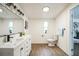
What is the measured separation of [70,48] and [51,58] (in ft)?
10.7

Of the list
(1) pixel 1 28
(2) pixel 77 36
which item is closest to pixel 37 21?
(2) pixel 77 36

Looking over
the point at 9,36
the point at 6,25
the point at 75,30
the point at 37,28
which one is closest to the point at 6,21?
the point at 6,25

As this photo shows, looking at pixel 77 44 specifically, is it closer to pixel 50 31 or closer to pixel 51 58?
pixel 50 31

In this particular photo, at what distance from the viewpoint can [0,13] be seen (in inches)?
94.0

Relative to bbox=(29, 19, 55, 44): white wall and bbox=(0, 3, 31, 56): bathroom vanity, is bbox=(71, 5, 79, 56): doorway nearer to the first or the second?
bbox=(0, 3, 31, 56): bathroom vanity

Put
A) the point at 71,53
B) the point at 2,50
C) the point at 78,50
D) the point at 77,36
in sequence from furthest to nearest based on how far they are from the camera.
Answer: the point at 77,36
the point at 78,50
the point at 71,53
the point at 2,50

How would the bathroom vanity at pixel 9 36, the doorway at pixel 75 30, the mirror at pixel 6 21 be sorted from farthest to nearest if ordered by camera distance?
the doorway at pixel 75 30
the mirror at pixel 6 21
the bathroom vanity at pixel 9 36

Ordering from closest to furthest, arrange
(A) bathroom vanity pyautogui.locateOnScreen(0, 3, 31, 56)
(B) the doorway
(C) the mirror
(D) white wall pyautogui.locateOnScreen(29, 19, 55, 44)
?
(A) bathroom vanity pyautogui.locateOnScreen(0, 3, 31, 56), (C) the mirror, (B) the doorway, (D) white wall pyautogui.locateOnScreen(29, 19, 55, 44)

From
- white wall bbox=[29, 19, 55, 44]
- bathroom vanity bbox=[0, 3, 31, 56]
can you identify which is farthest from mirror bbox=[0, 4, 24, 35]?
white wall bbox=[29, 19, 55, 44]

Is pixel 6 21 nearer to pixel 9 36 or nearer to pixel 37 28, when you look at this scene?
pixel 9 36

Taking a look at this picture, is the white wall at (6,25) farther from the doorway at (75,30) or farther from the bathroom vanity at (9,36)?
the doorway at (75,30)

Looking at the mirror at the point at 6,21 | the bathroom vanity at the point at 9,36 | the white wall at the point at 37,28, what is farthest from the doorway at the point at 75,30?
the white wall at the point at 37,28

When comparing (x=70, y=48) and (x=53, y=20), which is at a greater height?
(x=53, y=20)

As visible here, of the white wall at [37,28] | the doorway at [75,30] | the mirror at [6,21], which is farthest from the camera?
the white wall at [37,28]
